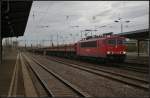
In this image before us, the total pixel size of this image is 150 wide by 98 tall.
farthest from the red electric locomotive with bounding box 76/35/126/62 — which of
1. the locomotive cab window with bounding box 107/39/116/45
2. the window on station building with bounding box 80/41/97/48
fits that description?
the window on station building with bounding box 80/41/97/48

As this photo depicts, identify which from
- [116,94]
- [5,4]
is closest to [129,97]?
[116,94]

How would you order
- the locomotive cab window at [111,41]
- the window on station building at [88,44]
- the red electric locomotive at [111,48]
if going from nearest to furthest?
1. the red electric locomotive at [111,48]
2. the locomotive cab window at [111,41]
3. the window on station building at [88,44]

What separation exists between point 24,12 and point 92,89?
1504cm

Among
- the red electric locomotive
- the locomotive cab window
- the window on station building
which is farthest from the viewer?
the window on station building

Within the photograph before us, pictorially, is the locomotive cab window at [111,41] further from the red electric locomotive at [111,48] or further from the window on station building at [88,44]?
the window on station building at [88,44]

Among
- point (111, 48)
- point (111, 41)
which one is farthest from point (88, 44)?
point (111, 48)

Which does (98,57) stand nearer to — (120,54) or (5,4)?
(120,54)

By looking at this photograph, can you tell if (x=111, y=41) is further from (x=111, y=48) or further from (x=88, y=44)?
(x=88, y=44)

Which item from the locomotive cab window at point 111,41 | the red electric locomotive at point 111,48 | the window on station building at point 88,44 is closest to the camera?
the red electric locomotive at point 111,48

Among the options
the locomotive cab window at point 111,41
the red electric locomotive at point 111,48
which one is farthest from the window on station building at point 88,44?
the locomotive cab window at point 111,41

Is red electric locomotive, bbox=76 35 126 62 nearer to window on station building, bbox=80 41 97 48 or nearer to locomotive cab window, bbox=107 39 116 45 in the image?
locomotive cab window, bbox=107 39 116 45

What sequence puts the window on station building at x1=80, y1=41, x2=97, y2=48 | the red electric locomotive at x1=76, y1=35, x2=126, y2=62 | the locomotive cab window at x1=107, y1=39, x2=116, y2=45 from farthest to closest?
the window on station building at x1=80, y1=41, x2=97, y2=48 → the locomotive cab window at x1=107, y1=39, x2=116, y2=45 → the red electric locomotive at x1=76, y1=35, x2=126, y2=62

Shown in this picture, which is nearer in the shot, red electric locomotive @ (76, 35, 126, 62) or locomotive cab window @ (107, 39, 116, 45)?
red electric locomotive @ (76, 35, 126, 62)

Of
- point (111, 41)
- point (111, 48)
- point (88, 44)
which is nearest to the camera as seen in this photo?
point (111, 48)
